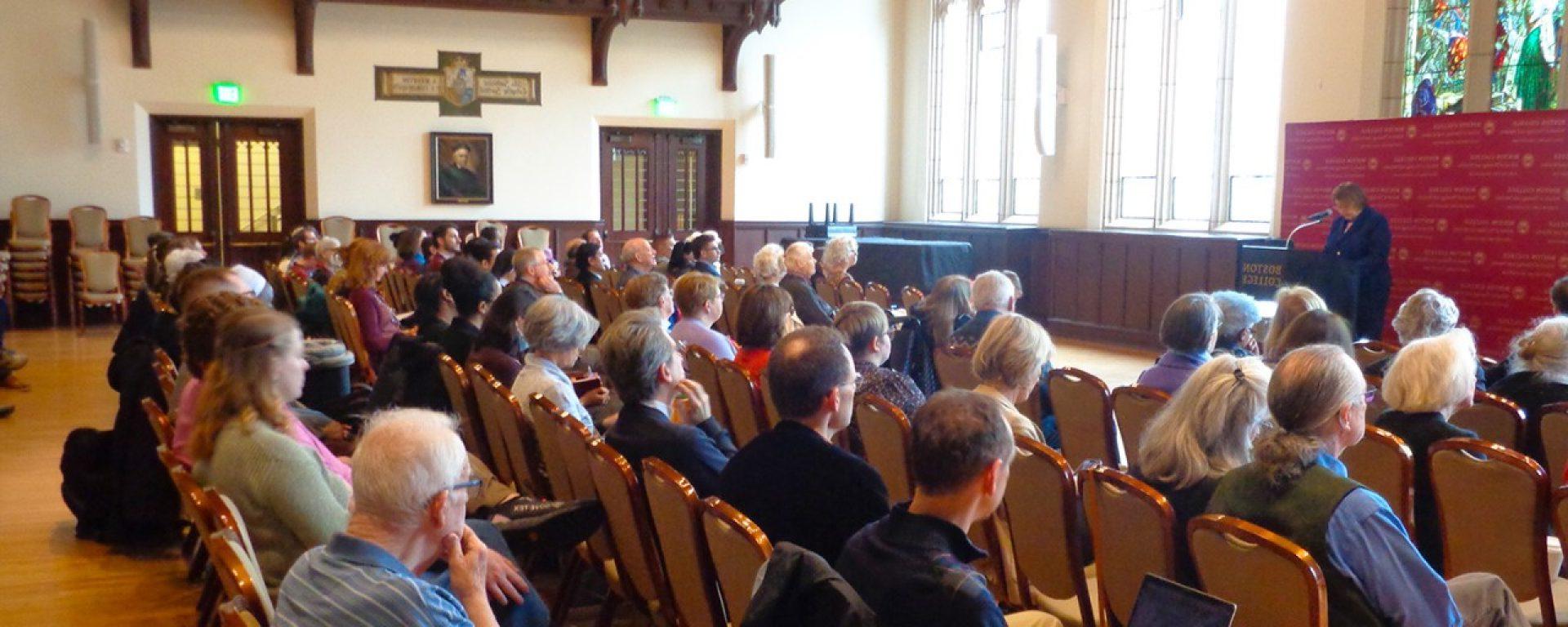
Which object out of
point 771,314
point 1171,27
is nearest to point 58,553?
point 771,314

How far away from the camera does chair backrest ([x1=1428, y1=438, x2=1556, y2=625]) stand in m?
2.93

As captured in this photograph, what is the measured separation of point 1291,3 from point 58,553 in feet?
31.6

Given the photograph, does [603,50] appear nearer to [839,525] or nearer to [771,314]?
[771,314]

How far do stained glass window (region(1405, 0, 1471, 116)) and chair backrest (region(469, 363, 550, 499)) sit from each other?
7.99m

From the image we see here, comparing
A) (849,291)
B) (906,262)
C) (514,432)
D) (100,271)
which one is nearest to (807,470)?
(514,432)

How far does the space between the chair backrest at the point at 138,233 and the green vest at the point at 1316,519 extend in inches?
495

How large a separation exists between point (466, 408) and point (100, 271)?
9.35 meters

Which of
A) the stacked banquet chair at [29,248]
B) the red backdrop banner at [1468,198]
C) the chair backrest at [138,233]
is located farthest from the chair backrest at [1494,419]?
the stacked banquet chair at [29,248]

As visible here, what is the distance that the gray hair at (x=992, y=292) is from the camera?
5707 mm

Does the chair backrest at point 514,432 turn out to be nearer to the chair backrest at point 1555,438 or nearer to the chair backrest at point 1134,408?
the chair backrest at point 1134,408

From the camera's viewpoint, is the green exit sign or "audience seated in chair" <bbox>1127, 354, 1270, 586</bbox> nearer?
"audience seated in chair" <bbox>1127, 354, 1270, 586</bbox>

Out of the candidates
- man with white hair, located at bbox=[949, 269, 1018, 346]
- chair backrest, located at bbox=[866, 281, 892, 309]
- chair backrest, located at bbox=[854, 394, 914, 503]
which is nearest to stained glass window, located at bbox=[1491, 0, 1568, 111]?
chair backrest, located at bbox=[866, 281, 892, 309]

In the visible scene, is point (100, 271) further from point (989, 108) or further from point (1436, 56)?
point (1436, 56)

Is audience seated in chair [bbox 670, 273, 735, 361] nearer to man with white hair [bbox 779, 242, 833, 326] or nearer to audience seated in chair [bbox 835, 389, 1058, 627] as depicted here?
man with white hair [bbox 779, 242, 833, 326]
